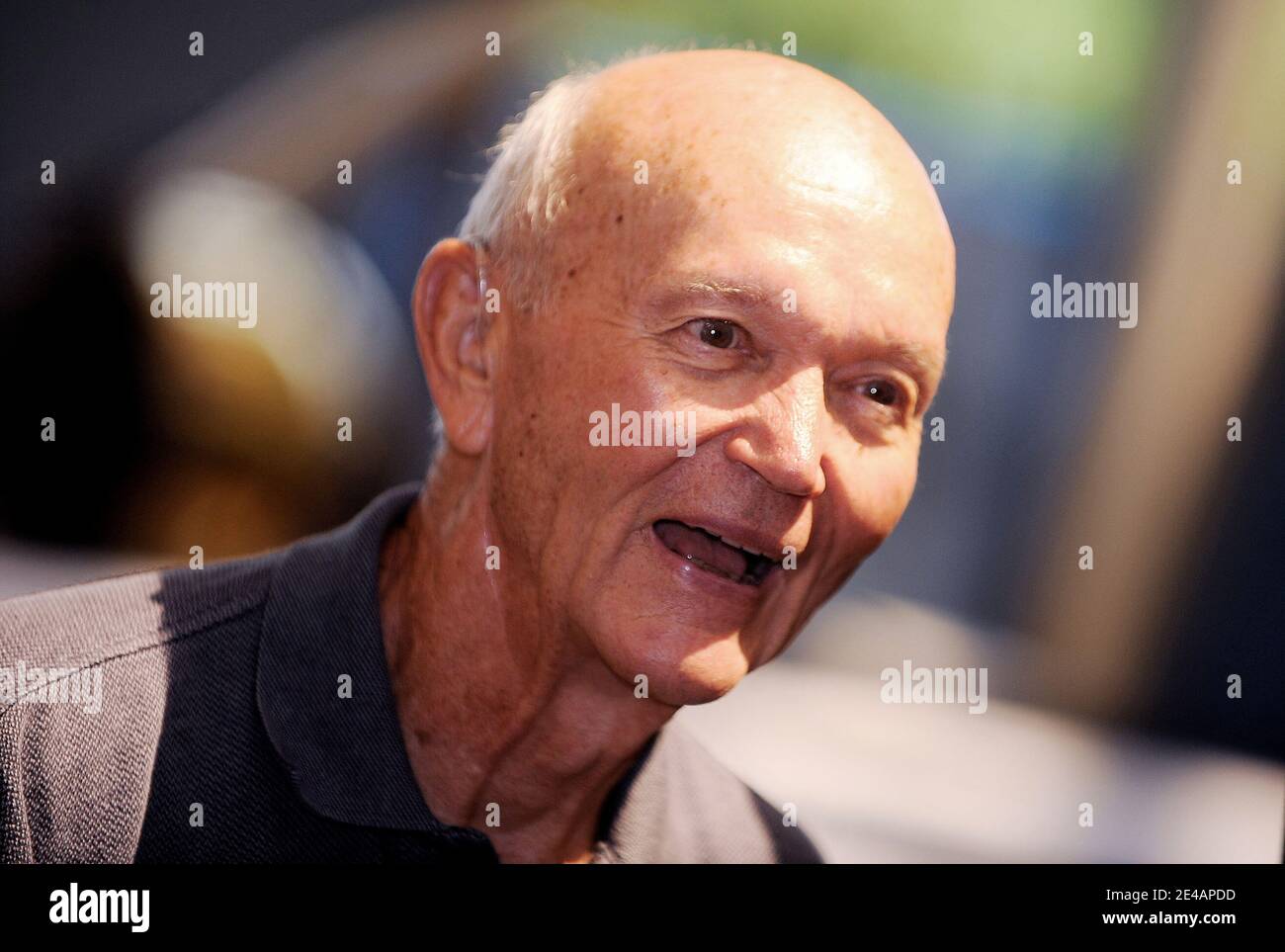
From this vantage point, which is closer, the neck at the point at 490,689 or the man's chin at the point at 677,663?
the man's chin at the point at 677,663

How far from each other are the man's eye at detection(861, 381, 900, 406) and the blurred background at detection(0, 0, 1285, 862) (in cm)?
55

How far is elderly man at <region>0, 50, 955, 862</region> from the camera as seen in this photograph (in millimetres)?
1302

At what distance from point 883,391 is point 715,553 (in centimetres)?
30

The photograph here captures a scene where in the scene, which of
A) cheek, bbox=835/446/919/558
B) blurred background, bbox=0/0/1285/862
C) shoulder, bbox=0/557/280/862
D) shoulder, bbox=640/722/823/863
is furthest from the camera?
blurred background, bbox=0/0/1285/862

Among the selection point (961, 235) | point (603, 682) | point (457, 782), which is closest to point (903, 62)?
point (961, 235)

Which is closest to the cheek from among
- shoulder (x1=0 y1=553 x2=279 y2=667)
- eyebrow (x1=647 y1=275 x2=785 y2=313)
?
eyebrow (x1=647 y1=275 x2=785 y2=313)

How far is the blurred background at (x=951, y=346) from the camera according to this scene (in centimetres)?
183

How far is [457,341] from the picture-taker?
149 cm

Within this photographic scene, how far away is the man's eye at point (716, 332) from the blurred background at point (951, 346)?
2.29ft

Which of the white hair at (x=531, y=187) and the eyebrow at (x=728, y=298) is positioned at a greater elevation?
the white hair at (x=531, y=187)

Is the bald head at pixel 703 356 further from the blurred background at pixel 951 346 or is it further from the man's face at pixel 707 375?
the blurred background at pixel 951 346

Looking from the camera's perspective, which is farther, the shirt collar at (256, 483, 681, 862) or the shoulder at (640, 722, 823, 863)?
the shoulder at (640, 722, 823, 863)

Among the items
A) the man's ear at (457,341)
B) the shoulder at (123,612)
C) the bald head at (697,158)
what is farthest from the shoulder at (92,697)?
the bald head at (697,158)

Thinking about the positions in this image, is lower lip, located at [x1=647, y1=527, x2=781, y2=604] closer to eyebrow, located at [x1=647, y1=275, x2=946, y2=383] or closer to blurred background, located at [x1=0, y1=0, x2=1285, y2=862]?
eyebrow, located at [x1=647, y1=275, x2=946, y2=383]
